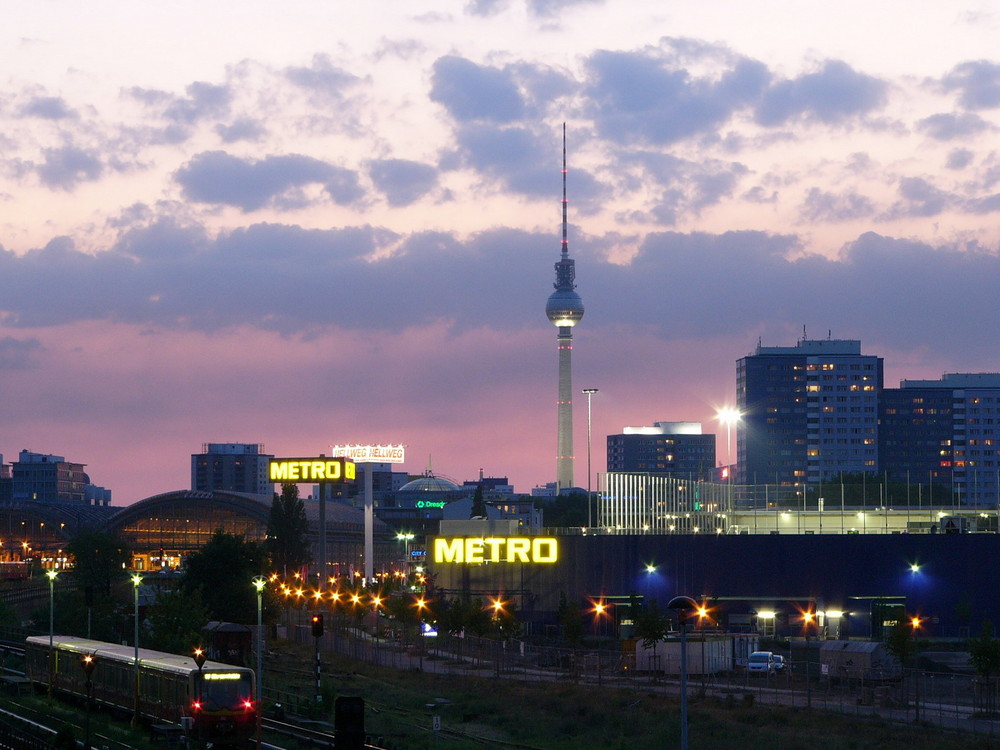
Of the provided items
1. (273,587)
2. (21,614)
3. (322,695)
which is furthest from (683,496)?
(322,695)

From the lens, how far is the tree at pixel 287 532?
16425cm

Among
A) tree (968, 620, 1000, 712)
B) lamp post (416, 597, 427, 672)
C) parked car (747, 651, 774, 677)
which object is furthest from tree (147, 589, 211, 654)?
tree (968, 620, 1000, 712)

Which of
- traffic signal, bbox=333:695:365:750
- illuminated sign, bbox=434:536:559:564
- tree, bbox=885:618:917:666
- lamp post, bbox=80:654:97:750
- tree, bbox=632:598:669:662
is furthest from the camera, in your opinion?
illuminated sign, bbox=434:536:559:564

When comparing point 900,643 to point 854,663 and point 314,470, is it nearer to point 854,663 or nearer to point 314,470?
point 854,663

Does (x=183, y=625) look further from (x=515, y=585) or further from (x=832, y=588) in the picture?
(x=832, y=588)

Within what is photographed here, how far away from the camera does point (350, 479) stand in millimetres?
154750

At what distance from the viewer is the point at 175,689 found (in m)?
60.7

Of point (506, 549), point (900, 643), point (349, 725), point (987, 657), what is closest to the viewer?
point (349, 725)

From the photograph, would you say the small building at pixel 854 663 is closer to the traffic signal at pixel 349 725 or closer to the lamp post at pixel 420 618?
the lamp post at pixel 420 618

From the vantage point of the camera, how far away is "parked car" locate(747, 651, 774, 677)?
94.6 m

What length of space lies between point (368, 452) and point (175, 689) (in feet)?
381

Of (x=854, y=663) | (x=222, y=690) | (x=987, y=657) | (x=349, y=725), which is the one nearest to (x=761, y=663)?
(x=854, y=663)

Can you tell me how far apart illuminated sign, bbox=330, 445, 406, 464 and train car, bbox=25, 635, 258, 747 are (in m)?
101

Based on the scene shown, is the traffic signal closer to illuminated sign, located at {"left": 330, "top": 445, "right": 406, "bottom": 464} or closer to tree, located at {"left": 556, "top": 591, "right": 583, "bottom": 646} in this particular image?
tree, located at {"left": 556, "top": 591, "right": 583, "bottom": 646}
